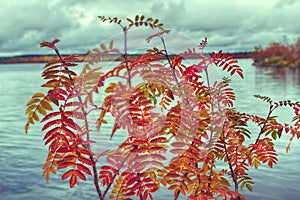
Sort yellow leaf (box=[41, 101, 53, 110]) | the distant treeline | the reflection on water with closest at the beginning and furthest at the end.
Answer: yellow leaf (box=[41, 101, 53, 110]) < the reflection on water < the distant treeline

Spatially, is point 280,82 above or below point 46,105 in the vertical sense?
below

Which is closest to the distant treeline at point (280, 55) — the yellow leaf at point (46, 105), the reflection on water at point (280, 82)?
the reflection on water at point (280, 82)

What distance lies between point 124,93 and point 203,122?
52cm

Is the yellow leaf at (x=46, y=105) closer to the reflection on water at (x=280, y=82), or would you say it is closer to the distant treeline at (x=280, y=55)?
the reflection on water at (x=280, y=82)

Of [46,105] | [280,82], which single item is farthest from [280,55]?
[46,105]

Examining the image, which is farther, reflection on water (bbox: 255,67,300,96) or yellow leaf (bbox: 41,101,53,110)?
reflection on water (bbox: 255,67,300,96)

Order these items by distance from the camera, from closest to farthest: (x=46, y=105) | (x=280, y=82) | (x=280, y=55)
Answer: (x=46, y=105), (x=280, y=82), (x=280, y=55)

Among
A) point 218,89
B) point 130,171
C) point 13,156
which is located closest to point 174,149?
point 130,171

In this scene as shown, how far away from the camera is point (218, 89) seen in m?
2.69

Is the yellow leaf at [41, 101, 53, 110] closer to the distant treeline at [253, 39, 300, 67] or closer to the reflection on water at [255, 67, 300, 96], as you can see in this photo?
the reflection on water at [255, 67, 300, 96]

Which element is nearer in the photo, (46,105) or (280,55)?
(46,105)

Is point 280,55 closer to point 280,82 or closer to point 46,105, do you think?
point 280,82

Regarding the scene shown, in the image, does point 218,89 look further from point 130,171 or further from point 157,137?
point 130,171

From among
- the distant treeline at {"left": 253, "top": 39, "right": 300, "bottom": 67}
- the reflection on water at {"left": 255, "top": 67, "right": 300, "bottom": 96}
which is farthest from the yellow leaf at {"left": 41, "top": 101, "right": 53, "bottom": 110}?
the distant treeline at {"left": 253, "top": 39, "right": 300, "bottom": 67}
